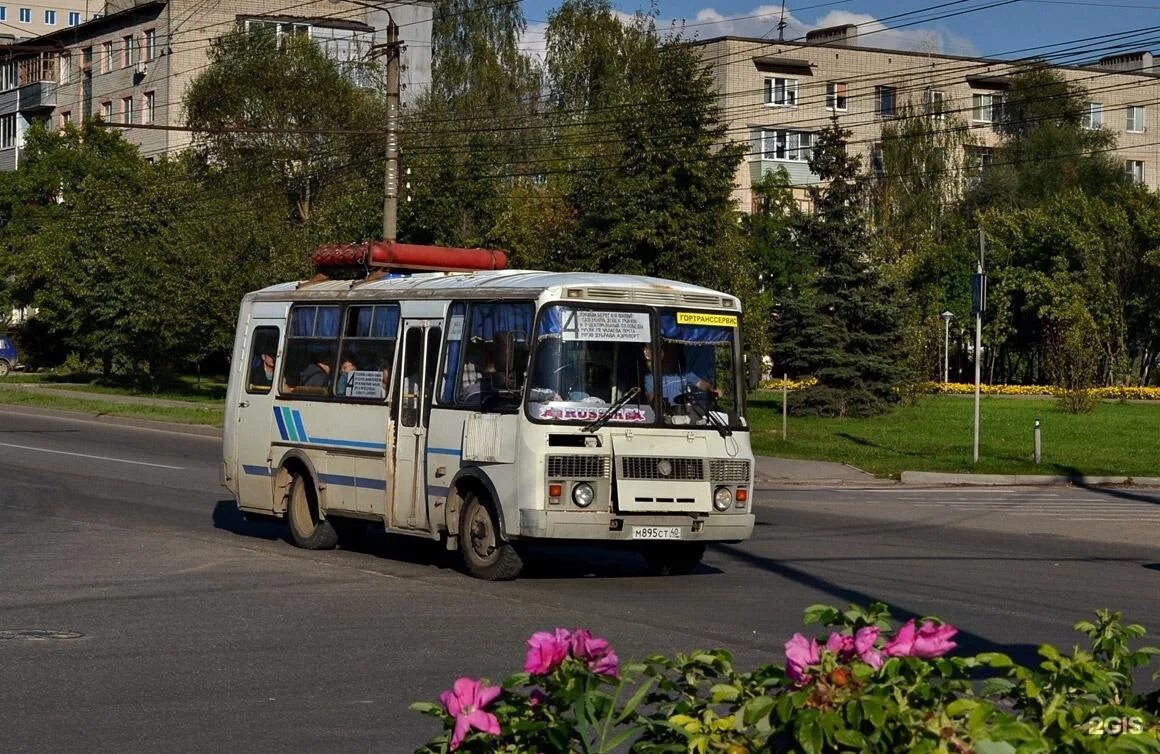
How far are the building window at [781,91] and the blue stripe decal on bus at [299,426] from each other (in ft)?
193

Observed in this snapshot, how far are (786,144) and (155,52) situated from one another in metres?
28.8

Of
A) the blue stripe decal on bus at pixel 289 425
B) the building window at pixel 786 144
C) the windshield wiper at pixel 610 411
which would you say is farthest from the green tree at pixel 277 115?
the windshield wiper at pixel 610 411

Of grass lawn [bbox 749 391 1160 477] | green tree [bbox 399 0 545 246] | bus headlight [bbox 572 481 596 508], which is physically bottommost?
grass lawn [bbox 749 391 1160 477]

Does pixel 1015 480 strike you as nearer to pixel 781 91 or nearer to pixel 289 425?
pixel 289 425

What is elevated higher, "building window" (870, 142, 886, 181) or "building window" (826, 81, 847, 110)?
"building window" (826, 81, 847, 110)

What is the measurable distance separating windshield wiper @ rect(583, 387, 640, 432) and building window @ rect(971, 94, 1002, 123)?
227 feet

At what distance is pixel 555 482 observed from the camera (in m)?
13.1

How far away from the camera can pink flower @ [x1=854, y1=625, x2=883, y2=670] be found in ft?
11.0

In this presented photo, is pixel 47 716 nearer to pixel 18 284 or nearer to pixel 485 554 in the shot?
pixel 485 554

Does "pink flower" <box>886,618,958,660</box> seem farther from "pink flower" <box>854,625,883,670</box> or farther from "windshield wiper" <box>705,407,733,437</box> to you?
"windshield wiper" <box>705,407,733,437</box>

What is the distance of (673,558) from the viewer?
14680mm

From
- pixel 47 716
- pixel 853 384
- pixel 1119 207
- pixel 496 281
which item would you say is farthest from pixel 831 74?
pixel 47 716

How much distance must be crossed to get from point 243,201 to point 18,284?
13250 millimetres

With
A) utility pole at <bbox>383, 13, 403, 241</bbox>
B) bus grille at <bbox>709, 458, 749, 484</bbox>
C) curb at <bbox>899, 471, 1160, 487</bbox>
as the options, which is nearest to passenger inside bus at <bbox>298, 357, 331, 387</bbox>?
bus grille at <bbox>709, 458, 749, 484</bbox>
